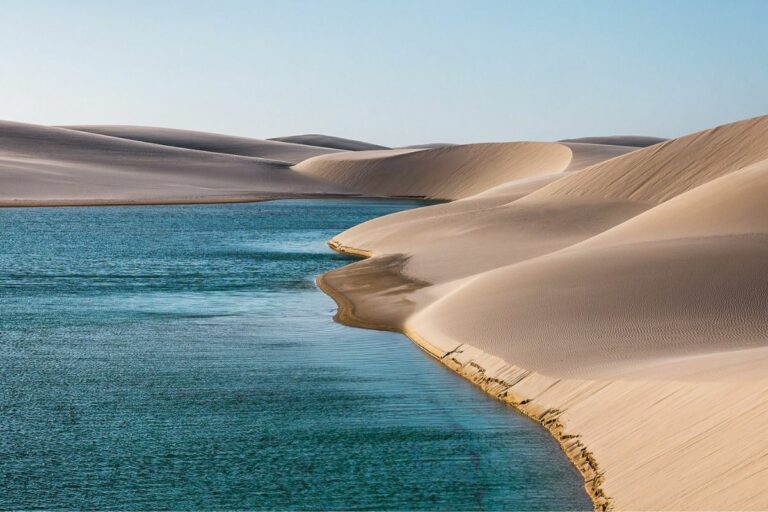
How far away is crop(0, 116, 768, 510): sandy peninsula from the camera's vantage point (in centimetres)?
1191

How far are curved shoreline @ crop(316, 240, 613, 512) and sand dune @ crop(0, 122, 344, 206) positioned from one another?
60104mm

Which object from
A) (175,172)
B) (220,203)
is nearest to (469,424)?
(220,203)

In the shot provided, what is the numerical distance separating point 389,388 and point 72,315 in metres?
10.6

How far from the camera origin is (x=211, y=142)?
170 meters

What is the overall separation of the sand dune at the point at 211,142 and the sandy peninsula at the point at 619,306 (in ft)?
353

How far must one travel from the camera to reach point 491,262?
3238 centimetres

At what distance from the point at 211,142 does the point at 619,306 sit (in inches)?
6069

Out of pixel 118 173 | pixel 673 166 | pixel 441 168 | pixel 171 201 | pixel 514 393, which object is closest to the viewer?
pixel 514 393

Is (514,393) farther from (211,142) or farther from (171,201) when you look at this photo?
(211,142)

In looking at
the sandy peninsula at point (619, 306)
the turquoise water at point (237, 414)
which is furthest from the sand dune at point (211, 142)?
the turquoise water at point (237, 414)

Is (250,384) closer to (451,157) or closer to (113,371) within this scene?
(113,371)

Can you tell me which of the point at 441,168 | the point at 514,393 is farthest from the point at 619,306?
the point at 441,168

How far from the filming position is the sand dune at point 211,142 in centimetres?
16325

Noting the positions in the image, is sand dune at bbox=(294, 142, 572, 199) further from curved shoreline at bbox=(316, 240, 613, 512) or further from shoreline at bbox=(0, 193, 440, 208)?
curved shoreline at bbox=(316, 240, 613, 512)
